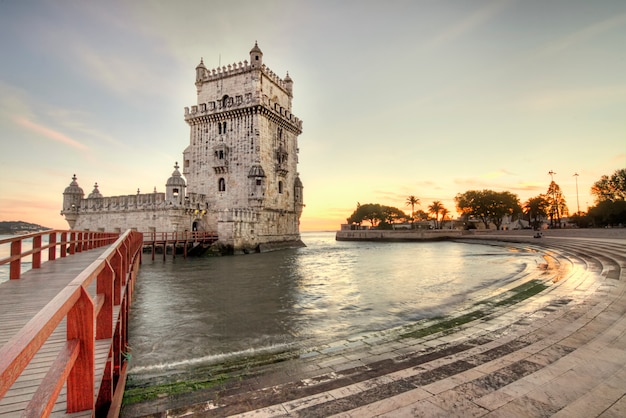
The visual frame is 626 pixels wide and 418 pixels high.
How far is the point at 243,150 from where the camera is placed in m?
37.7

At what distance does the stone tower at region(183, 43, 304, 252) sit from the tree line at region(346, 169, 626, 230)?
174 feet

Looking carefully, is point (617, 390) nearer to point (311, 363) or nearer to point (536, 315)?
point (536, 315)

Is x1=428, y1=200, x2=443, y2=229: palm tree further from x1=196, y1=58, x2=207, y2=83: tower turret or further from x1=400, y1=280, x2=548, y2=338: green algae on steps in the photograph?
x1=400, y1=280, x2=548, y2=338: green algae on steps

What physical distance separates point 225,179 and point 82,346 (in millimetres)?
37344

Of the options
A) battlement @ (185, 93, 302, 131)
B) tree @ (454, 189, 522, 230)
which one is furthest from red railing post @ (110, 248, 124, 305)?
tree @ (454, 189, 522, 230)

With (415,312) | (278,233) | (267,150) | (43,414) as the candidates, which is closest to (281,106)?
(267,150)

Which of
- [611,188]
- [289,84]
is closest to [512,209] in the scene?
[611,188]

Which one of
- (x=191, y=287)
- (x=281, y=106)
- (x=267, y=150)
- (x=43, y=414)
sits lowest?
(x=191, y=287)

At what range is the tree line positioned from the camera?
56.5 m

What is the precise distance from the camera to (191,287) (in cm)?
1580

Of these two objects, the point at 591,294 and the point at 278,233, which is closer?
the point at 591,294

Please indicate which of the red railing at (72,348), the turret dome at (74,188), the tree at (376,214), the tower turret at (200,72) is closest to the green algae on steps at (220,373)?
the red railing at (72,348)

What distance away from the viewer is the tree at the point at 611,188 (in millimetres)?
57312

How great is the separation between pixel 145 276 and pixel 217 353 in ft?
50.7
